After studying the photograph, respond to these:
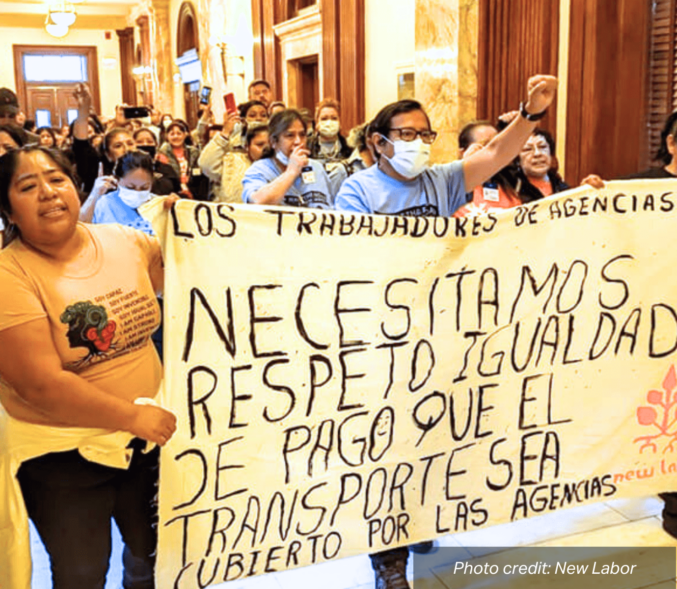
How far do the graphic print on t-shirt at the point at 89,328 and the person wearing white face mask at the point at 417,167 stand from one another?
1.00 m

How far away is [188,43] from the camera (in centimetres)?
1652

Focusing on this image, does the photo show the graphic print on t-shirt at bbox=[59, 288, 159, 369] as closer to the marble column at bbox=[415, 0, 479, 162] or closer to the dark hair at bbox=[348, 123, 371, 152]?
the dark hair at bbox=[348, 123, 371, 152]

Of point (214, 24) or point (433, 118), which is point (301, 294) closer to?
point (433, 118)

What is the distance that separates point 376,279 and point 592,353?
0.77 metres

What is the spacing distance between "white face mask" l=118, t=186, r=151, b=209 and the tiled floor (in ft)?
4.52

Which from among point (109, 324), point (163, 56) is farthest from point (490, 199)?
point (163, 56)

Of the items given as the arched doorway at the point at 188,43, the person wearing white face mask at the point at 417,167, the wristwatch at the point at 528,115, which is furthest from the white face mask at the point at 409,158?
the arched doorway at the point at 188,43

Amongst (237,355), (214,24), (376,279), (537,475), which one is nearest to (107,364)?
(237,355)

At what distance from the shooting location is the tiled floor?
2664mm

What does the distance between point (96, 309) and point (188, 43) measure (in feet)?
51.6

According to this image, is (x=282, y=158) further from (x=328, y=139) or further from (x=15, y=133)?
(x=15, y=133)

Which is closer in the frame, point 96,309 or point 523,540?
point 96,309

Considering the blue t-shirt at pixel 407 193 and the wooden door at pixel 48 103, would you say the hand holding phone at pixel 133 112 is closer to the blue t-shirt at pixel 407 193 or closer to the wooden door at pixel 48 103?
the blue t-shirt at pixel 407 193

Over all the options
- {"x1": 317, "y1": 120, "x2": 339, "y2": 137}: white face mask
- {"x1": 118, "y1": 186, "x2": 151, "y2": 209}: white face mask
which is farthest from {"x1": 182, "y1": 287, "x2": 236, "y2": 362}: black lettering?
{"x1": 317, "y1": 120, "x2": 339, "y2": 137}: white face mask
